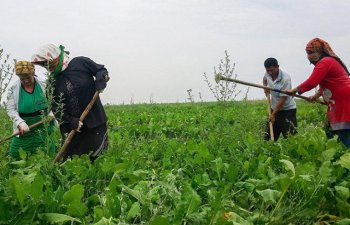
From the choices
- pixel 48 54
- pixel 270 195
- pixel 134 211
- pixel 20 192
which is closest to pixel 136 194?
pixel 134 211

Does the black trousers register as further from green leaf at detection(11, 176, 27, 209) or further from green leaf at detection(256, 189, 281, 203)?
green leaf at detection(11, 176, 27, 209)

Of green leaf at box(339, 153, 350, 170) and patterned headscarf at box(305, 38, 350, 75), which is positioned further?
patterned headscarf at box(305, 38, 350, 75)

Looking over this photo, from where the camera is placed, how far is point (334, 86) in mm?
6020

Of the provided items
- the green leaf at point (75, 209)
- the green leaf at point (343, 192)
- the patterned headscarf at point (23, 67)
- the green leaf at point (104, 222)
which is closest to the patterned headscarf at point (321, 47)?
the green leaf at point (343, 192)

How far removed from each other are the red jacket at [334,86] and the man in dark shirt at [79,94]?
2.39 m

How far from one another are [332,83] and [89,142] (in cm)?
289

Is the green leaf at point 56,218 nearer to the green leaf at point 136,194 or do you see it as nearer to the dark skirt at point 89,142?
the green leaf at point 136,194

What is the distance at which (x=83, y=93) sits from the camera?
17.7 ft

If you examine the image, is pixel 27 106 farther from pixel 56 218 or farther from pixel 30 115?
pixel 56 218

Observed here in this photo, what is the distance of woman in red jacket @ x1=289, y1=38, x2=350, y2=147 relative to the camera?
5.88 m

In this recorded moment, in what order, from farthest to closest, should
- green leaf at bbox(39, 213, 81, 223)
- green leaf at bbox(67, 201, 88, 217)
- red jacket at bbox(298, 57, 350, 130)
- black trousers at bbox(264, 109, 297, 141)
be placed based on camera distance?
black trousers at bbox(264, 109, 297, 141) < red jacket at bbox(298, 57, 350, 130) < green leaf at bbox(67, 201, 88, 217) < green leaf at bbox(39, 213, 81, 223)

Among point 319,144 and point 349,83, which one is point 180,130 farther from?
point 319,144

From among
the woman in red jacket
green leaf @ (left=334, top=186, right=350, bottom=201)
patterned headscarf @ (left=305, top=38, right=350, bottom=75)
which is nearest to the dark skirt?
the woman in red jacket

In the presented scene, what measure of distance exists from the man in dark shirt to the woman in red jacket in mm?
2418
